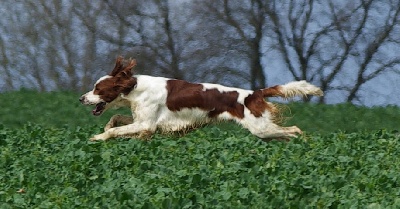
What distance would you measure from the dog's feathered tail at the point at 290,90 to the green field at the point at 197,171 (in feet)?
1.86

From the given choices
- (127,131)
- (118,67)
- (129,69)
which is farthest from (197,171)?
(118,67)

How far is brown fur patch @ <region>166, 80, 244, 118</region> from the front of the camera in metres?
11.1

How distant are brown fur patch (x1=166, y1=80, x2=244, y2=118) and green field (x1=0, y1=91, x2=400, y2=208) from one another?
0.39 meters

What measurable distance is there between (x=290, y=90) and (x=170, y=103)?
1.50 meters

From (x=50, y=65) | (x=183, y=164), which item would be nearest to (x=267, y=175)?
(x=183, y=164)

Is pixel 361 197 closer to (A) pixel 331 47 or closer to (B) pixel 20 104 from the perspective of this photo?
(B) pixel 20 104

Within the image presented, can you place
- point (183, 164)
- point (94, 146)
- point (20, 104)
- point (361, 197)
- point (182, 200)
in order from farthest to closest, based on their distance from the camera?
point (20, 104)
point (94, 146)
point (183, 164)
point (361, 197)
point (182, 200)

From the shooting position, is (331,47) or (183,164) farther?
(331,47)

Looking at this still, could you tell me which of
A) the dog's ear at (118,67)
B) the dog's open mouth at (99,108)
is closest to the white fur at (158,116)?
the dog's open mouth at (99,108)

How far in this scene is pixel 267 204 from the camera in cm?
709

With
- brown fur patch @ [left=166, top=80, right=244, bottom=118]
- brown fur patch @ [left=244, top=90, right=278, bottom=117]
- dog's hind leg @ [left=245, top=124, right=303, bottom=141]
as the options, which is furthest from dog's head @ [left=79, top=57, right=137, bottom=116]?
dog's hind leg @ [left=245, top=124, right=303, bottom=141]

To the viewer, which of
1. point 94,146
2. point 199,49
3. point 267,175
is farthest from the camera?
point 199,49

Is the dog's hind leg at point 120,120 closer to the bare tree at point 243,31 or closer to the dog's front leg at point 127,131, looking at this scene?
the dog's front leg at point 127,131

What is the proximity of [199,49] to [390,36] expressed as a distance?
4967 millimetres
